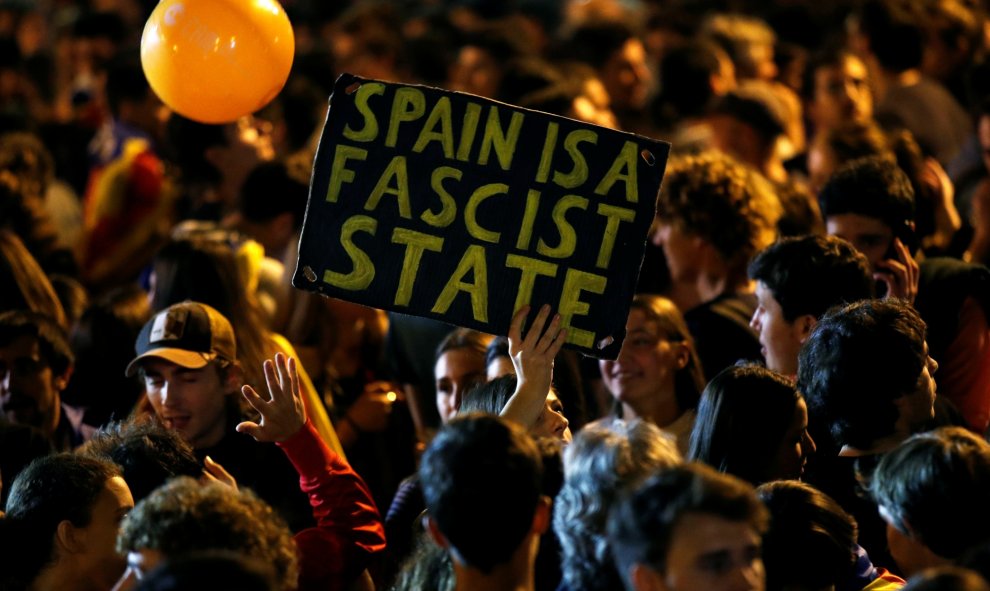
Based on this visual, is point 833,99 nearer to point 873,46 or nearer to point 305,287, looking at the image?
point 873,46

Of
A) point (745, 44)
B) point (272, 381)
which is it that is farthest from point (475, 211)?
point (745, 44)

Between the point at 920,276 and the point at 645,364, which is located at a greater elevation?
the point at 920,276

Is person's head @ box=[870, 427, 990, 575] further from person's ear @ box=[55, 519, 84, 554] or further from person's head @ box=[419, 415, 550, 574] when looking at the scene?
person's ear @ box=[55, 519, 84, 554]

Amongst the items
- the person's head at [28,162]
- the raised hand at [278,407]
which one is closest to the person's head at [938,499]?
the raised hand at [278,407]

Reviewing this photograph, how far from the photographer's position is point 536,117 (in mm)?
4617

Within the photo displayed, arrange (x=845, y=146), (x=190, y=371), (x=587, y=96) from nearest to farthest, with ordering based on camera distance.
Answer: (x=190, y=371) → (x=845, y=146) → (x=587, y=96)

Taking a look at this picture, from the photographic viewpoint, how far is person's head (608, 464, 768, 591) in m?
3.31

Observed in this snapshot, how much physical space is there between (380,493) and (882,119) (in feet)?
12.6

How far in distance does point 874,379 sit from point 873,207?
1.29 m

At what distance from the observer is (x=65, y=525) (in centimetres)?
412

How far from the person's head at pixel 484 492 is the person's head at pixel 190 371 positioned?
1872 millimetres

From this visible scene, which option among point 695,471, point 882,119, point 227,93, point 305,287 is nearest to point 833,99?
point 882,119

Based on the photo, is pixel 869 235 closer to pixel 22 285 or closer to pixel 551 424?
pixel 551 424

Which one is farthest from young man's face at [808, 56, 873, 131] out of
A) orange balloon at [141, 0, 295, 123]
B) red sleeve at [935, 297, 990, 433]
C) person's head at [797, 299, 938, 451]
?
person's head at [797, 299, 938, 451]
